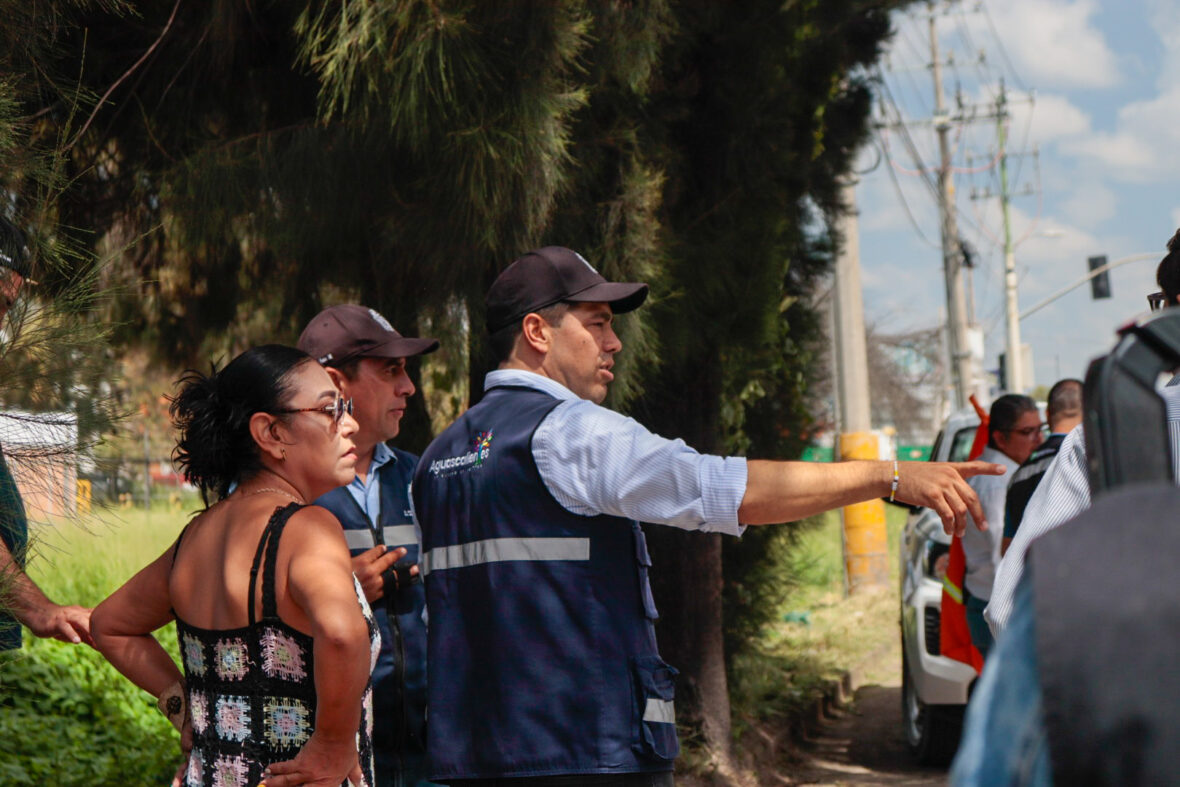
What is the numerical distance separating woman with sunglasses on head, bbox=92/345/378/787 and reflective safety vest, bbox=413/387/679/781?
0.89 ft

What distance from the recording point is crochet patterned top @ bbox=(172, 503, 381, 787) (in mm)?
2447

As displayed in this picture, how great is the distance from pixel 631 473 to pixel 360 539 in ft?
4.15

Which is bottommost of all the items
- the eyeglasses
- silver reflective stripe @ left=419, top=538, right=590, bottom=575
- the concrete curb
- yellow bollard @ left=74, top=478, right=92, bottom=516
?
the concrete curb

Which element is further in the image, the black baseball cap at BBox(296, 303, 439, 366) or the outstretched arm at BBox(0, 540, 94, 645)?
the black baseball cap at BBox(296, 303, 439, 366)

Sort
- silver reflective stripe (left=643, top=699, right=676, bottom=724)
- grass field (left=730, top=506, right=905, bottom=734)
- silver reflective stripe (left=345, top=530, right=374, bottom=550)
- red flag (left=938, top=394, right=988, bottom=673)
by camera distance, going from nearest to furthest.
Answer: silver reflective stripe (left=643, top=699, right=676, bottom=724)
silver reflective stripe (left=345, top=530, right=374, bottom=550)
red flag (left=938, top=394, right=988, bottom=673)
grass field (left=730, top=506, right=905, bottom=734)

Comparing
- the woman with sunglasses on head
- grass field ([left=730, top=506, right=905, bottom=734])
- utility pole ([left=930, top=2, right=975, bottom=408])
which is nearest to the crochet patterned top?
the woman with sunglasses on head

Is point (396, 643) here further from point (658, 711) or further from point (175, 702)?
point (658, 711)

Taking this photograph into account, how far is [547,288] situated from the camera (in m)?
3.04

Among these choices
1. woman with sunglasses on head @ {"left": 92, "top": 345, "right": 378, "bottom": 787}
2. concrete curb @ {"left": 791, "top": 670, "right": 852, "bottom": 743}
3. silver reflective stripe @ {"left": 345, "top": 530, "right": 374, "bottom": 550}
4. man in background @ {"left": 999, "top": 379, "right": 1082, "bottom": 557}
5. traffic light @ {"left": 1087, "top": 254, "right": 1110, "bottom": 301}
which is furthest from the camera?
traffic light @ {"left": 1087, "top": 254, "right": 1110, "bottom": 301}

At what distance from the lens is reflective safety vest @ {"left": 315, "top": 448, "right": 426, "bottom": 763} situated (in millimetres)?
3355

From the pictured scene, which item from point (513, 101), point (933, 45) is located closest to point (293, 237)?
point (513, 101)

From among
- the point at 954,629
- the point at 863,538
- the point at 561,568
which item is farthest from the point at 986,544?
the point at 863,538

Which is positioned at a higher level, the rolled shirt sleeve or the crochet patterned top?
the rolled shirt sleeve

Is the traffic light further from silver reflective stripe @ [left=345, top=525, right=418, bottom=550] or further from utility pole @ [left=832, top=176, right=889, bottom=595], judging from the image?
silver reflective stripe @ [left=345, top=525, right=418, bottom=550]
